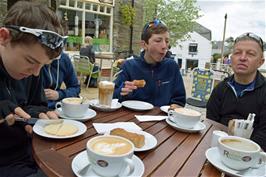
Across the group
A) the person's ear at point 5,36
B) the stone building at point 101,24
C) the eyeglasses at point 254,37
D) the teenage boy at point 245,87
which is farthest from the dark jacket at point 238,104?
the stone building at point 101,24

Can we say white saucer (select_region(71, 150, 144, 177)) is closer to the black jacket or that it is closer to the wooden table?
the wooden table

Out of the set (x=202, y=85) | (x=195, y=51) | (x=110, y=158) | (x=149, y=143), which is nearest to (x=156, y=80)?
(x=149, y=143)

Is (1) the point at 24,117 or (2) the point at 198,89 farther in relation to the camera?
(2) the point at 198,89

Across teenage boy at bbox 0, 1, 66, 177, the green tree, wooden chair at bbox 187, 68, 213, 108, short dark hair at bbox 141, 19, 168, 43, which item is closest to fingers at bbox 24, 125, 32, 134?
teenage boy at bbox 0, 1, 66, 177

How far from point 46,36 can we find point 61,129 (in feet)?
1.39

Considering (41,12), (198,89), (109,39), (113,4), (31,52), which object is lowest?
(198,89)

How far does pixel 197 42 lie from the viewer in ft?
119

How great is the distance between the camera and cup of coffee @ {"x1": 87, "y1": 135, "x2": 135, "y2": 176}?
2.41ft

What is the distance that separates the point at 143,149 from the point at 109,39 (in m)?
8.91

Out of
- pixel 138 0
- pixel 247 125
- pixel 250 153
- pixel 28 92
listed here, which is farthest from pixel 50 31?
pixel 138 0

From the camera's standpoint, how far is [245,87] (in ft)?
6.20

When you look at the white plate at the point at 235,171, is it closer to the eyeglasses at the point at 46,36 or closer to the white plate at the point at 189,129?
the white plate at the point at 189,129

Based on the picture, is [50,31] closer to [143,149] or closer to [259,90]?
[143,149]

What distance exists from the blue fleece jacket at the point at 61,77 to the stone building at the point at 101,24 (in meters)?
6.32
